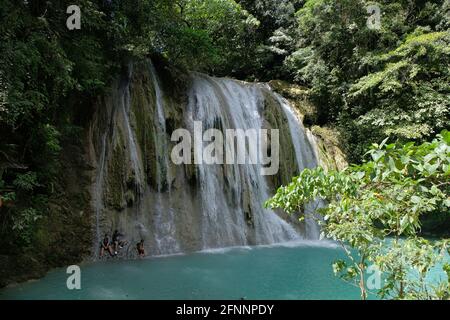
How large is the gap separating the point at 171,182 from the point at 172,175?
0.68 feet

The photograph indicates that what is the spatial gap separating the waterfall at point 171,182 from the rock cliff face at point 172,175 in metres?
0.03

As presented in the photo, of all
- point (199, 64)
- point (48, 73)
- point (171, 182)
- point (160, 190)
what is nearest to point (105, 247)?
point (160, 190)

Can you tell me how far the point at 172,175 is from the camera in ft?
Result: 35.2

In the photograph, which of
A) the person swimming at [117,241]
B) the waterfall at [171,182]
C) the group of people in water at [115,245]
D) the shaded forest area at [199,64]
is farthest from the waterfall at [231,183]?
the person swimming at [117,241]

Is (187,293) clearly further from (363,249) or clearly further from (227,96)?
(227,96)

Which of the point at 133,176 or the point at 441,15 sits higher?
the point at 441,15

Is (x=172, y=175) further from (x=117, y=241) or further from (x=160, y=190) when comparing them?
(x=117, y=241)

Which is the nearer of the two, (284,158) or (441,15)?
(284,158)

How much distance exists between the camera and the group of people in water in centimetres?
884

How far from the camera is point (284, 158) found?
547 inches

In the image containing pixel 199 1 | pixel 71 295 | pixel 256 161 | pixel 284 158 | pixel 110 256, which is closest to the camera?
pixel 71 295

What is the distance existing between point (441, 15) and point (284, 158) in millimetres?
9336

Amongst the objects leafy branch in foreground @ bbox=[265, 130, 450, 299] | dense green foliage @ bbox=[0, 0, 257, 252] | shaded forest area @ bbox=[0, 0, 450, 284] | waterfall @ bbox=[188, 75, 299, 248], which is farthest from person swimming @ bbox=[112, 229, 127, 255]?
leafy branch in foreground @ bbox=[265, 130, 450, 299]

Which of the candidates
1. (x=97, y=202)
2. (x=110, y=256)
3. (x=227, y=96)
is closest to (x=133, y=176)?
(x=97, y=202)
